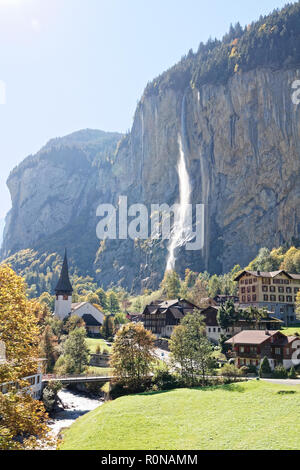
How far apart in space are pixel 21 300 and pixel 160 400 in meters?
29.0

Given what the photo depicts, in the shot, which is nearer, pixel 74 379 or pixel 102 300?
pixel 74 379

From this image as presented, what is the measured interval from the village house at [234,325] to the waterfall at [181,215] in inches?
3708

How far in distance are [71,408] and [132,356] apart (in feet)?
32.6

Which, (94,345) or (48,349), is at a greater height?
(48,349)

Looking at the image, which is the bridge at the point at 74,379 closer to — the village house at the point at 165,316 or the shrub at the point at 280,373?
the shrub at the point at 280,373

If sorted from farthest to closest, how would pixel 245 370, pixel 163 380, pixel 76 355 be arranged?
pixel 76 355 → pixel 245 370 → pixel 163 380

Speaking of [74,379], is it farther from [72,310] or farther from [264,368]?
[72,310]

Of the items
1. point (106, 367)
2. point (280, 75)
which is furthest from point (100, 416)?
point (280, 75)

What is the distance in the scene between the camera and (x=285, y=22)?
164625 mm

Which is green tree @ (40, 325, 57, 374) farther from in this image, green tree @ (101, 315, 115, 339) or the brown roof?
the brown roof

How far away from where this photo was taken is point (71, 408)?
2014 inches

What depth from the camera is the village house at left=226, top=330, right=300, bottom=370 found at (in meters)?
56.9

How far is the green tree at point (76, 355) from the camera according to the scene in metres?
62.4

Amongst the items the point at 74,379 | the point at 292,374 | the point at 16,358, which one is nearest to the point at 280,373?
the point at 292,374
